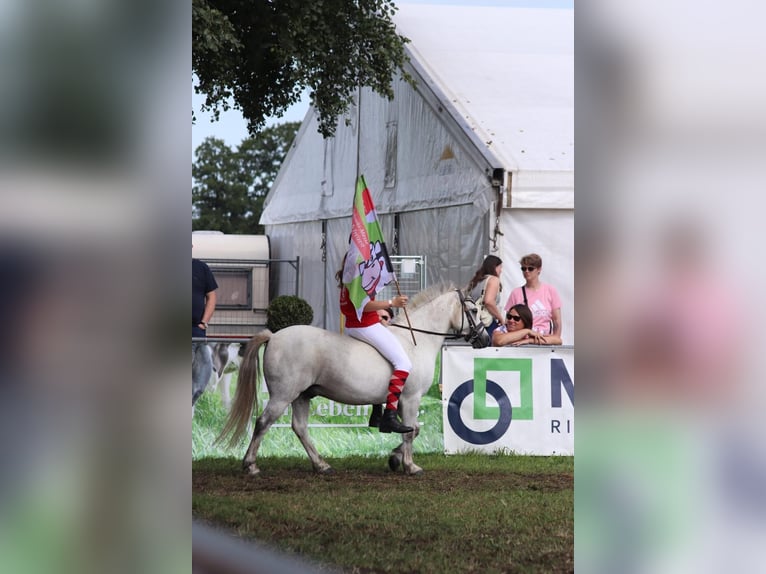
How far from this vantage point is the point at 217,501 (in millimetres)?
8125

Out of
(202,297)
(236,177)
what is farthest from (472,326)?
(236,177)

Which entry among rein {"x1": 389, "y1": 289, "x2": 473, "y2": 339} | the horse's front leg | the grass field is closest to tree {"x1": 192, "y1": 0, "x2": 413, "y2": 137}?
rein {"x1": 389, "y1": 289, "x2": 473, "y2": 339}

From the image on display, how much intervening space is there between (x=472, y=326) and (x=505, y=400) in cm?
87

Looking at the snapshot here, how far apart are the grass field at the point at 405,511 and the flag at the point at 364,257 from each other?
1.55m

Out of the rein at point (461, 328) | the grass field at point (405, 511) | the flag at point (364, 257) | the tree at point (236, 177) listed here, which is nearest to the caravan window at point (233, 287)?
the grass field at point (405, 511)

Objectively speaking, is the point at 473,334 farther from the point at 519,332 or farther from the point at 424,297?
the point at 519,332

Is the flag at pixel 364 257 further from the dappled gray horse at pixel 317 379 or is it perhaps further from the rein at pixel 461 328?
the rein at pixel 461 328

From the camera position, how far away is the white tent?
13.7 meters
